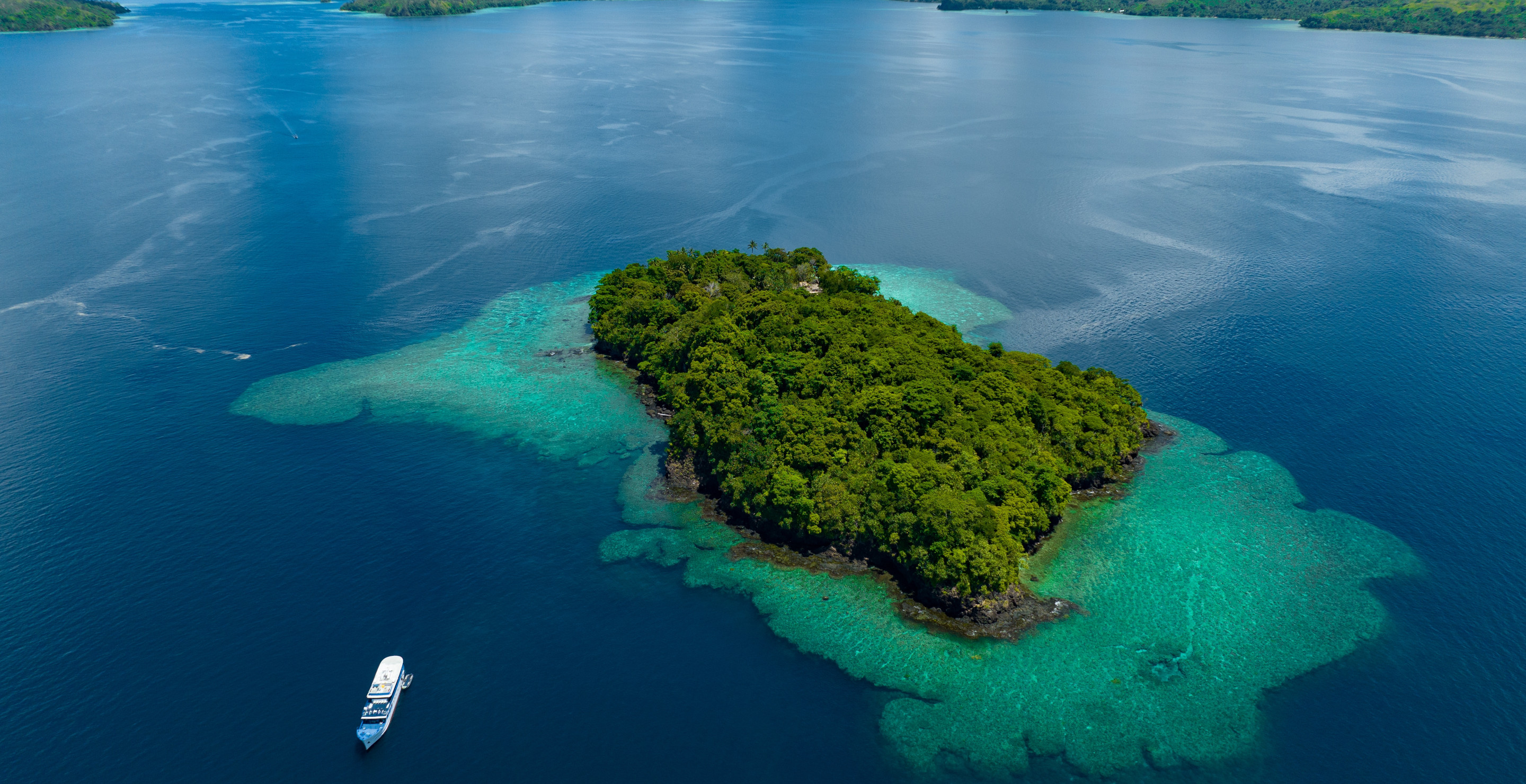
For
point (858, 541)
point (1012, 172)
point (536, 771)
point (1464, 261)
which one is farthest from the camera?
point (1012, 172)

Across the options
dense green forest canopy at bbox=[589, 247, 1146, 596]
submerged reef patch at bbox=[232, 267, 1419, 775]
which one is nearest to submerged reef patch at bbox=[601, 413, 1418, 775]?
submerged reef patch at bbox=[232, 267, 1419, 775]

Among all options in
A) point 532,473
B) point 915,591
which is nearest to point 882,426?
point 915,591

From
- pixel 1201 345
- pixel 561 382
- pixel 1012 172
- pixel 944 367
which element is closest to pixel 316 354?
pixel 561 382

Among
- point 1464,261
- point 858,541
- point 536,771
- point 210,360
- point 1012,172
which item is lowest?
point 536,771

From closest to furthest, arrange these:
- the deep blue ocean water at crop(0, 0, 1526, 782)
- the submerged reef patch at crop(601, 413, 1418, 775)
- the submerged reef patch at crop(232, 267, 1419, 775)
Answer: the deep blue ocean water at crop(0, 0, 1526, 782) → the submerged reef patch at crop(601, 413, 1418, 775) → the submerged reef patch at crop(232, 267, 1419, 775)

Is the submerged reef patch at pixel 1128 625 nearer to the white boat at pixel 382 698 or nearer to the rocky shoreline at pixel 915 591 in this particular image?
the rocky shoreline at pixel 915 591

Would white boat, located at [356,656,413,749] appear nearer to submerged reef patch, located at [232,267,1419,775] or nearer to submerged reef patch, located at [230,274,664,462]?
submerged reef patch, located at [232,267,1419,775]

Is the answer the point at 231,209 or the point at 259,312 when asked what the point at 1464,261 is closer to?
the point at 259,312
